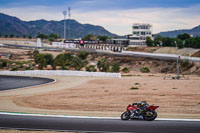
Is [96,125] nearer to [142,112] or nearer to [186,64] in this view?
[142,112]

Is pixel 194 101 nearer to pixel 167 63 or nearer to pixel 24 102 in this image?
pixel 24 102

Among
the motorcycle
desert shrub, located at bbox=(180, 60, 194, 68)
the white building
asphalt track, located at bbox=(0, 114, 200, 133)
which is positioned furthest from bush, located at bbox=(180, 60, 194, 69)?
the white building

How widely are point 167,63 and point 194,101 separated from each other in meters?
60.1

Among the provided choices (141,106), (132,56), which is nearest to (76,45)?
(132,56)

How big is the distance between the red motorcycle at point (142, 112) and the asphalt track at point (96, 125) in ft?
1.01

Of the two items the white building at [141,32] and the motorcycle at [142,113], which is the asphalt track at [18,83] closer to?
→ the motorcycle at [142,113]

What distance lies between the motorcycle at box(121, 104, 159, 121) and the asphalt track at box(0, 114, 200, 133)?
299mm

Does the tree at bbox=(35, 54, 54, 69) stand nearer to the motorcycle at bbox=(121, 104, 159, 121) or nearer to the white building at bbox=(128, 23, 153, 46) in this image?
the motorcycle at bbox=(121, 104, 159, 121)

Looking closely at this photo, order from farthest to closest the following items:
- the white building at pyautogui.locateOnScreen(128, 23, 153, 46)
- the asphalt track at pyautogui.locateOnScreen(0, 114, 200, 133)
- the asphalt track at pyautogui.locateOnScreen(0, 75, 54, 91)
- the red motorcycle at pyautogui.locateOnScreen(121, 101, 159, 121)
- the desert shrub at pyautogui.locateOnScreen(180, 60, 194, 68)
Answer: the white building at pyautogui.locateOnScreen(128, 23, 153, 46) → the desert shrub at pyautogui.locateOnScreen(180, 60, 194, 68) → the asphalt track at pyautogui.locateOnScreen(0, 75, 54, 91) → the red motorcycle at pyautogui.locateOnScreen(121, 101, 159, 121) → the asphalt track at pyautogui.locateOnScreen(0, 114, 200, 133)

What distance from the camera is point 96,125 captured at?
14852 mm

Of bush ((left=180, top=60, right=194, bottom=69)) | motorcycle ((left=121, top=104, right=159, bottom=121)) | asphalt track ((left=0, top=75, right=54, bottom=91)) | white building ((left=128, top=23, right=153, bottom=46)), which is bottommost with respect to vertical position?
asphalt track ((left=0, top=75, right=54, bottom=91))

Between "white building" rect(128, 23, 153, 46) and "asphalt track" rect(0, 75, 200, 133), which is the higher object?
"white building" rect(128, 23, 153, 46)

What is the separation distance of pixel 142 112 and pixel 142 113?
0.06m

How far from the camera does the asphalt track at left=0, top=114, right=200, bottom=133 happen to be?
45.5ft
